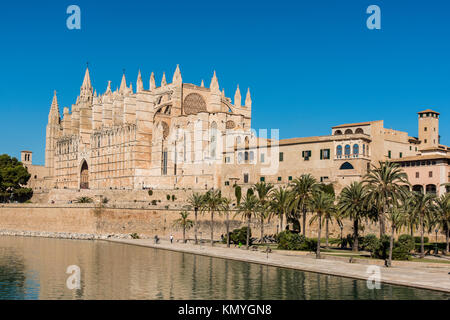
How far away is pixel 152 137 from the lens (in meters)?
81.9

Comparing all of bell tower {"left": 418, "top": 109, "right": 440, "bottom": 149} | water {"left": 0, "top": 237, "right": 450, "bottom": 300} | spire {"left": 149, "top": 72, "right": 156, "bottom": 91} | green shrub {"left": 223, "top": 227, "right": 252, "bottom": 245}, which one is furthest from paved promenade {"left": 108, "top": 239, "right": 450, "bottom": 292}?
spire {"left": 149, "top": 72, "right": 156, "bottom": 91}

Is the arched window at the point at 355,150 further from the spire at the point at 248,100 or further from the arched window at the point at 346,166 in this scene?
the spire at the point at 248,100

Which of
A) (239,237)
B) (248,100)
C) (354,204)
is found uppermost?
(248,100)

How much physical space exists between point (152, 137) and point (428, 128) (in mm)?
38664

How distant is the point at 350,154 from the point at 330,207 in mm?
13940

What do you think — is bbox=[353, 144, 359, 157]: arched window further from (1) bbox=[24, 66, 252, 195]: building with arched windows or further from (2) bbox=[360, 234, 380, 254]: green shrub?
(1) bbox=[24, 66, 252, 195]: building with arched windows

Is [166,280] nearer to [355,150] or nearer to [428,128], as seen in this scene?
[355,150]

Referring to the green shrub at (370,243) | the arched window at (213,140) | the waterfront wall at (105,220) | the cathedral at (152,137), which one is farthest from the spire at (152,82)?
the green shrub at (370,243)

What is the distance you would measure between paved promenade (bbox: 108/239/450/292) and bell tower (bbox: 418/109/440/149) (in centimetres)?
2816

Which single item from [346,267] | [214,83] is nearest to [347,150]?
[346,267]

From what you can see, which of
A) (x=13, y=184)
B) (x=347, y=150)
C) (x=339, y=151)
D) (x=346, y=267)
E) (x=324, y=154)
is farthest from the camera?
(x=13, y=184)

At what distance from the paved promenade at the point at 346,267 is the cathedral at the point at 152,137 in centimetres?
2408

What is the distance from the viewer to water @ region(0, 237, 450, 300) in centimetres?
2745

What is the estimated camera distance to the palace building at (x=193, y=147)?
55594 mm
